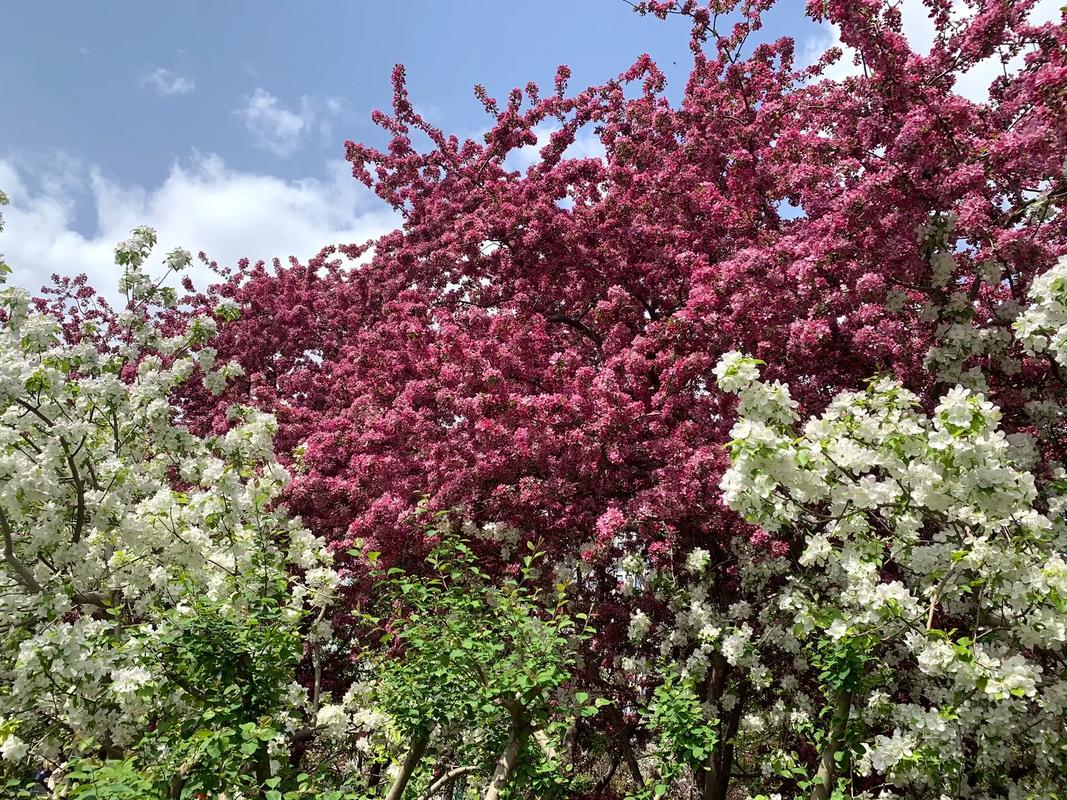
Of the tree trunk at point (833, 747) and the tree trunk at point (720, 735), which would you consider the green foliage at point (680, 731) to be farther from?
the tree trunk at point (720, 735)

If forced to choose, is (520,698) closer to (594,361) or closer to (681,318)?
(681,318)

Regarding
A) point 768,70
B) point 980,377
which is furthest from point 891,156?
point 768,70

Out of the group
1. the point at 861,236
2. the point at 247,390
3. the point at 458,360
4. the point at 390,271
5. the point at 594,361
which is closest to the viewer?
the point at 861,236

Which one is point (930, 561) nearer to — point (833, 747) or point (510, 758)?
point (833, 747)

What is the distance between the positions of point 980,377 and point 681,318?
3.28 meters

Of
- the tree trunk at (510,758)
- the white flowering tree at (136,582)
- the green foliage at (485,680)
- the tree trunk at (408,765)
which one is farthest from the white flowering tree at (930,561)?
the white flowering tree at (136,582)

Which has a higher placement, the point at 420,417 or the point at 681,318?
the point at 681,318

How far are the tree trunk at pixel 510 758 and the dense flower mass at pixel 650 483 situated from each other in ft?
0.09

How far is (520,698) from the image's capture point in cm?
509

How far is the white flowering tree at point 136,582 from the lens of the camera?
16.0 ft

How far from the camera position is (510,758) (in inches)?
209

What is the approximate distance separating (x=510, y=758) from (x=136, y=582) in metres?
4.48

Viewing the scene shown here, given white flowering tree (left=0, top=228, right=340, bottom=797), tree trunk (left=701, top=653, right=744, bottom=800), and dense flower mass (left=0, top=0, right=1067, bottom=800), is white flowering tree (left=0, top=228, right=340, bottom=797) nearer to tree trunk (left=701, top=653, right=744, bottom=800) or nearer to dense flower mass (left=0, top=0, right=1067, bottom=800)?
dense flower mass (left=0, top=0, right=1067, bottom=800)

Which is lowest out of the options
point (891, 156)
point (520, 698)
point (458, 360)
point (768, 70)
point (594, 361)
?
point (520, 698)
